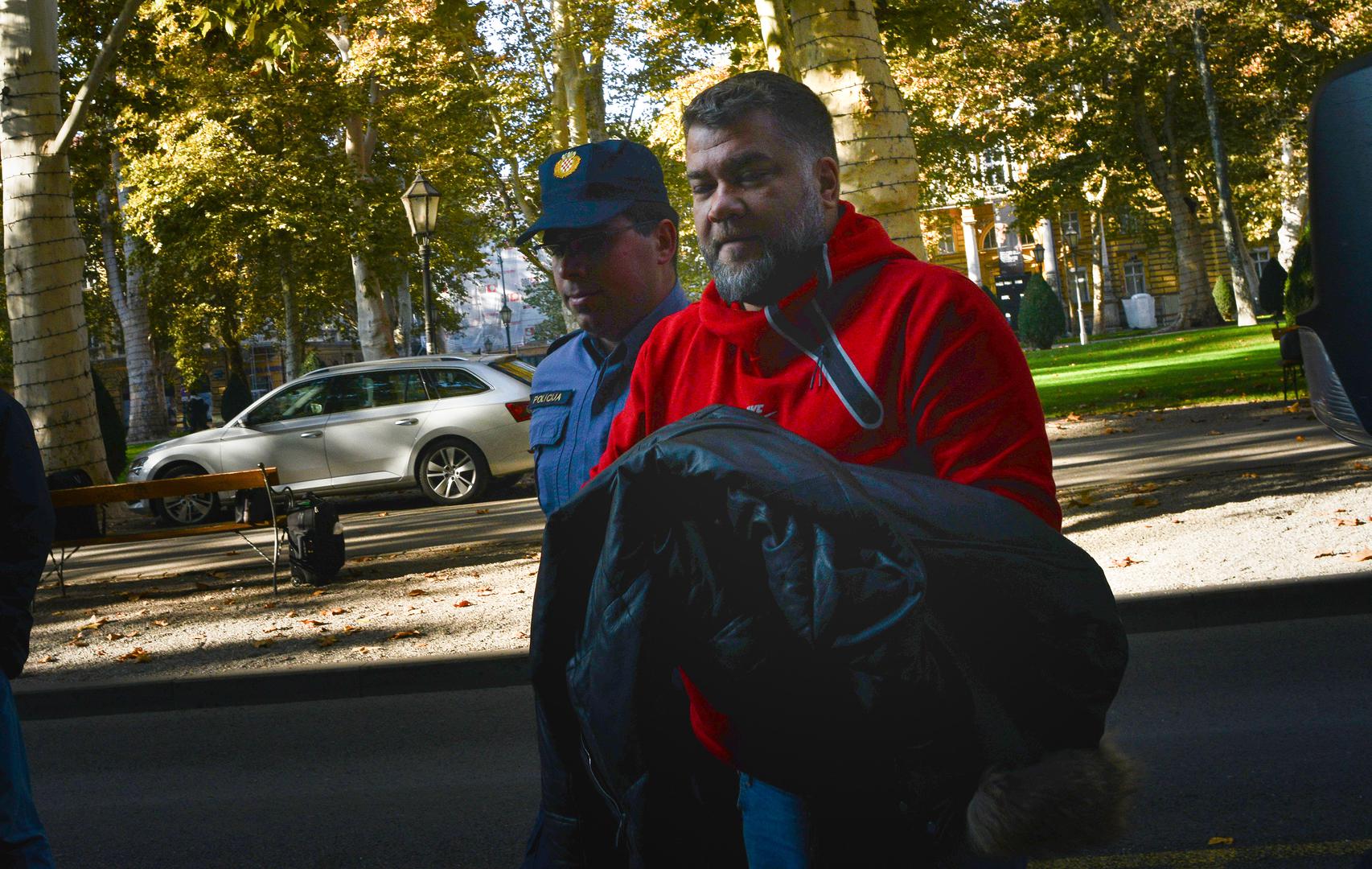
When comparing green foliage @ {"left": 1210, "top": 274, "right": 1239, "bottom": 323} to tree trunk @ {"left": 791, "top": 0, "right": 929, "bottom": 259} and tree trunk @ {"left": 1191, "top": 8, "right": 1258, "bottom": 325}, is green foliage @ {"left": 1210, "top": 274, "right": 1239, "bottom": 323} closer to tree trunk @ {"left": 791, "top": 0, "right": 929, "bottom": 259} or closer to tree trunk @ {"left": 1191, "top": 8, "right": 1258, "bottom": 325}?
tree trunk @ {"left": 1191, "top": 8, "right": 1258, "bottom": 325}

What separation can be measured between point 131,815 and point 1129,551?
5.97m

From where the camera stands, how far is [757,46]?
15477 mm

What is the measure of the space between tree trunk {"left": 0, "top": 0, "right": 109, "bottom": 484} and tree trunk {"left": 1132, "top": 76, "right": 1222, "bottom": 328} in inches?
1351

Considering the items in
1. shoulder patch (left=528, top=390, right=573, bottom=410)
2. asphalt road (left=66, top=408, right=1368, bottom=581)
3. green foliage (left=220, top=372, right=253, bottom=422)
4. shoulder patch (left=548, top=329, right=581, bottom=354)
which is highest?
green foliage (left=220, top=372, right=253, bottom=422)

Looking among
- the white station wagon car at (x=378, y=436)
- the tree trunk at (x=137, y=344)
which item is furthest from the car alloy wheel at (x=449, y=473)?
the tree trunk at (x=137, y=344)

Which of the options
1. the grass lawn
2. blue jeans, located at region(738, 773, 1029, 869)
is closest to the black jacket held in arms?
blue jeans, located at region(738, 773, 1029, 869)

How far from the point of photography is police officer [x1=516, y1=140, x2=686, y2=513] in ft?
8.91

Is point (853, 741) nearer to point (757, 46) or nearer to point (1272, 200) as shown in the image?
point (757, 46)

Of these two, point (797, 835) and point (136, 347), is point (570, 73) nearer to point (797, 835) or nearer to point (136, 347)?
Answer: point (136, 347)

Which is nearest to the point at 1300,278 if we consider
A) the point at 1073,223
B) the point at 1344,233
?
the point at 1344,233

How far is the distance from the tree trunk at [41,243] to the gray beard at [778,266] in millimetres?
13358

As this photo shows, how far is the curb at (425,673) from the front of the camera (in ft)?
23.8

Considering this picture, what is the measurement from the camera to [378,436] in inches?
670

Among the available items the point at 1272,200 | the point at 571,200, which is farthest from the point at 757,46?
the point at 1272,200
